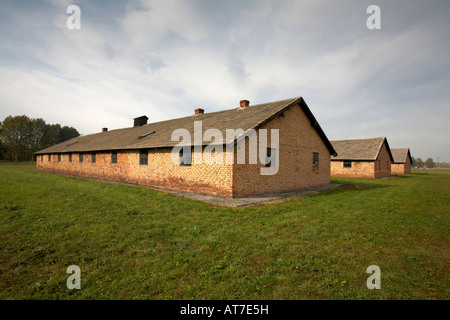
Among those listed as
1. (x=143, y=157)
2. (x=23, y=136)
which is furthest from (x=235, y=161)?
(x=23, y=136)

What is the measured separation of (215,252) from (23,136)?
7980cm

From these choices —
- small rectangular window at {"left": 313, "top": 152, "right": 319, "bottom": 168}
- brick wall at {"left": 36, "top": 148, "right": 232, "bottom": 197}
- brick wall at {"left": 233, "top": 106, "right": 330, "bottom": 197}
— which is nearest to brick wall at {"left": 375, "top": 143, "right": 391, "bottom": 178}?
brick wall at {"left": 233, "top": 106, "right": 330, "bottom": 197}

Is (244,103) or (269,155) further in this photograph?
(244,103)

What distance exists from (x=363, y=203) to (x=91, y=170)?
870 inches

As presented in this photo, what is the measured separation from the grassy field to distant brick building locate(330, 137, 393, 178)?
2149 cm

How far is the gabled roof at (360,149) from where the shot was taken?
2697 centimetres

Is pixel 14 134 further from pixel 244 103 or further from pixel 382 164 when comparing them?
pixel 382 164

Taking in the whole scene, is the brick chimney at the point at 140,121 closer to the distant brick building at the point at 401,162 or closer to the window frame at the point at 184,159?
the window frame at the point at 184,159

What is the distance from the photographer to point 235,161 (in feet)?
33.0

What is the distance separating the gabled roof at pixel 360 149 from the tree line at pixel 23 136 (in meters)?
73.6

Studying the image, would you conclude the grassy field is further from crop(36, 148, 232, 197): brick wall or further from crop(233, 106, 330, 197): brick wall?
crop(233, 106, 330, 197): brick wall

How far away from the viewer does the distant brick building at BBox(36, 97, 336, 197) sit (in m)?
10.6

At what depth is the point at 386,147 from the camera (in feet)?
99.2

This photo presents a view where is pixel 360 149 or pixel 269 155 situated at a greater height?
pixel 360 149
